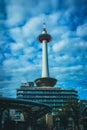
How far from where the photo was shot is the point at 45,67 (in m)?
140

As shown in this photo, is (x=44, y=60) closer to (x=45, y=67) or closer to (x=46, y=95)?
(x=45, y=67)

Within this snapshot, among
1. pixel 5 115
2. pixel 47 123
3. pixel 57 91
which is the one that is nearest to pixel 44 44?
pixel 57 91

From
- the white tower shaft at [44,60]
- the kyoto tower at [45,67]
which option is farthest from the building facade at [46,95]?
the white tower shaft at [44,60]

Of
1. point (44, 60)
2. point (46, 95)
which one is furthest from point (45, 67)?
point (46, 95)

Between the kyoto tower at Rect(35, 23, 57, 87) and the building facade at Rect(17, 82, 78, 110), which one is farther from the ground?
the kyoto tower at Rect(35, 23, 57, 87)

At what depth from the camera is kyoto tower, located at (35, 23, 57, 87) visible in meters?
133

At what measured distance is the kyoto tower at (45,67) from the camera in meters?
133

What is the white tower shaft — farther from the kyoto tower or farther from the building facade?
the building facade

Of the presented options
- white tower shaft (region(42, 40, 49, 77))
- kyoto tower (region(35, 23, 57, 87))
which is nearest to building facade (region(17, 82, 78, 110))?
kyoto tower (region(35, 23, 57, 87))

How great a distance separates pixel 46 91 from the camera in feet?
405

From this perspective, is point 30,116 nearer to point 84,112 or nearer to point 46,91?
point 84,112

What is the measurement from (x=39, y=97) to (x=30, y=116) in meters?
52.2

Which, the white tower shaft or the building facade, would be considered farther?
the white tower shaft

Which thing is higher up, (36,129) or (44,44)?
(44,44)
